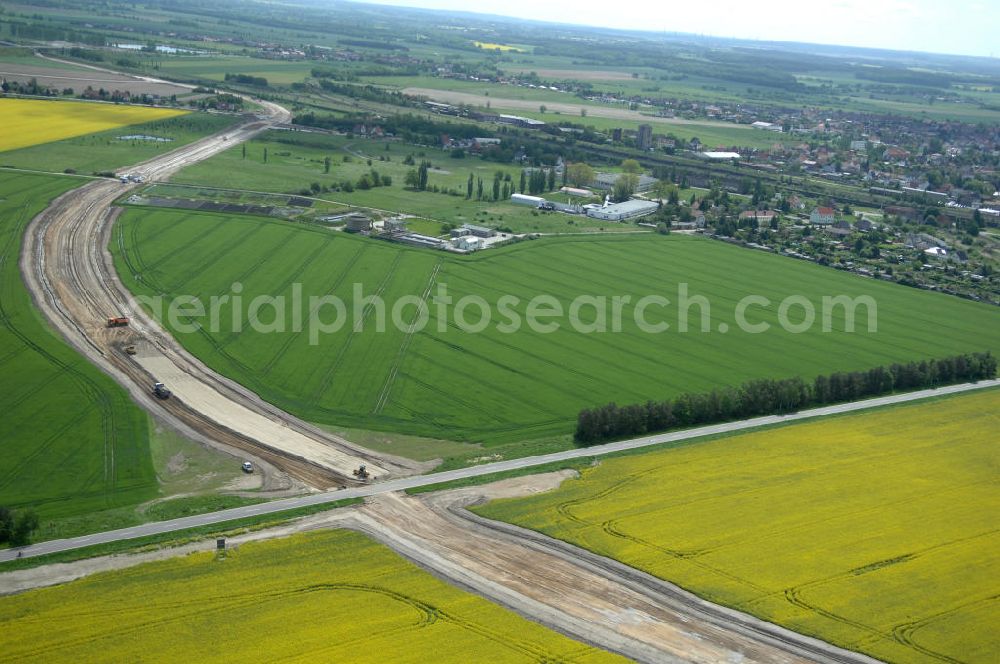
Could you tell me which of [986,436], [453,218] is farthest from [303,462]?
[453,218]

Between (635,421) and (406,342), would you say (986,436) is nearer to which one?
(635,421)

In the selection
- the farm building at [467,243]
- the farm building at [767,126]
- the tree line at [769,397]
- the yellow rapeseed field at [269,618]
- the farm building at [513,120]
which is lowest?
the yellow rapeseed field at [269,618]

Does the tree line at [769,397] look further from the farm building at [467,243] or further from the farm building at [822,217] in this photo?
the farm building at [822,217]

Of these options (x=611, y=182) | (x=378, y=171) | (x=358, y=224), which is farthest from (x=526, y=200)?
(x=358, y=224)

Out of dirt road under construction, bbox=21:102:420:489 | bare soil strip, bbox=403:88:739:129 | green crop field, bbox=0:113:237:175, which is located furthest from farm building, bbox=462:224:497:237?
bare soil strip, bbox=403:88:739:129

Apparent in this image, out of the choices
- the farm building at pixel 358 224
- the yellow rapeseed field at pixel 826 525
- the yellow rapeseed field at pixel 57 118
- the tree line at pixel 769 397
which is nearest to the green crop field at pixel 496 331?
the farm building at pixel 358 224

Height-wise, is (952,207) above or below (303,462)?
above
